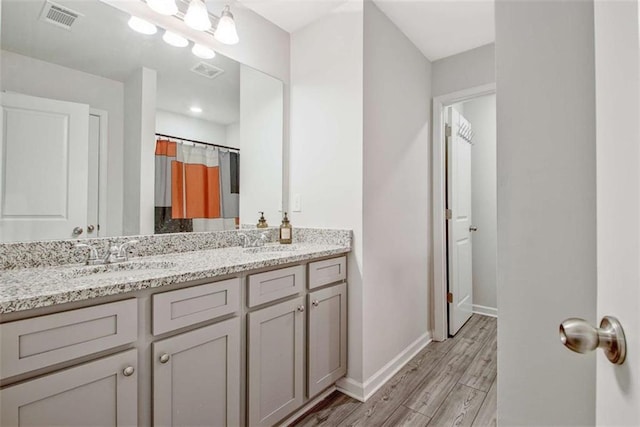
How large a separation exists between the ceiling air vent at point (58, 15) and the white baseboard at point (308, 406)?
211 centimetres

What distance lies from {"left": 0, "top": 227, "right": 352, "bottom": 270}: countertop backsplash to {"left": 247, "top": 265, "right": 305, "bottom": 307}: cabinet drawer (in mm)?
452

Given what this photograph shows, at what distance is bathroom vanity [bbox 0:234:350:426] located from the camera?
0.85 metres

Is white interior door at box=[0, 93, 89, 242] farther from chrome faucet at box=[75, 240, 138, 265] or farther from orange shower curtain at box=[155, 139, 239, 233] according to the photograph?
orange shower curtain at box=[155, 139, 239, 233]

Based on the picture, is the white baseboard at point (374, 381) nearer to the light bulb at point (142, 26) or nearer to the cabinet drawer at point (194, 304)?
the cabinet drawer at point (194, 304)

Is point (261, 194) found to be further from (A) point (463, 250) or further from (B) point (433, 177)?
(A) point (463, 250)

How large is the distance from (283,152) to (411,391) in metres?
1.77

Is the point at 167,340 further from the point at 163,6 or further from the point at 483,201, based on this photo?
the point at 483,201

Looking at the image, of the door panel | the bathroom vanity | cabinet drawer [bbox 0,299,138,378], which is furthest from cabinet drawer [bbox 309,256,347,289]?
the door panel

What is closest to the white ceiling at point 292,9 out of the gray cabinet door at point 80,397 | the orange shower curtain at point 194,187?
the orange shower curtain at point 194,187

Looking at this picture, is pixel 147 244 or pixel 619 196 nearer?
pixel 619 196

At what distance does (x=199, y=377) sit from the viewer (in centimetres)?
119

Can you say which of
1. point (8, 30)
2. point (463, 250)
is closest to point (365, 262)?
point (463, 250)

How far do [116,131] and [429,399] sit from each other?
2224 millimetres

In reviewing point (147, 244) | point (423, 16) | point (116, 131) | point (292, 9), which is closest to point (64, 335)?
point (147, 244)
